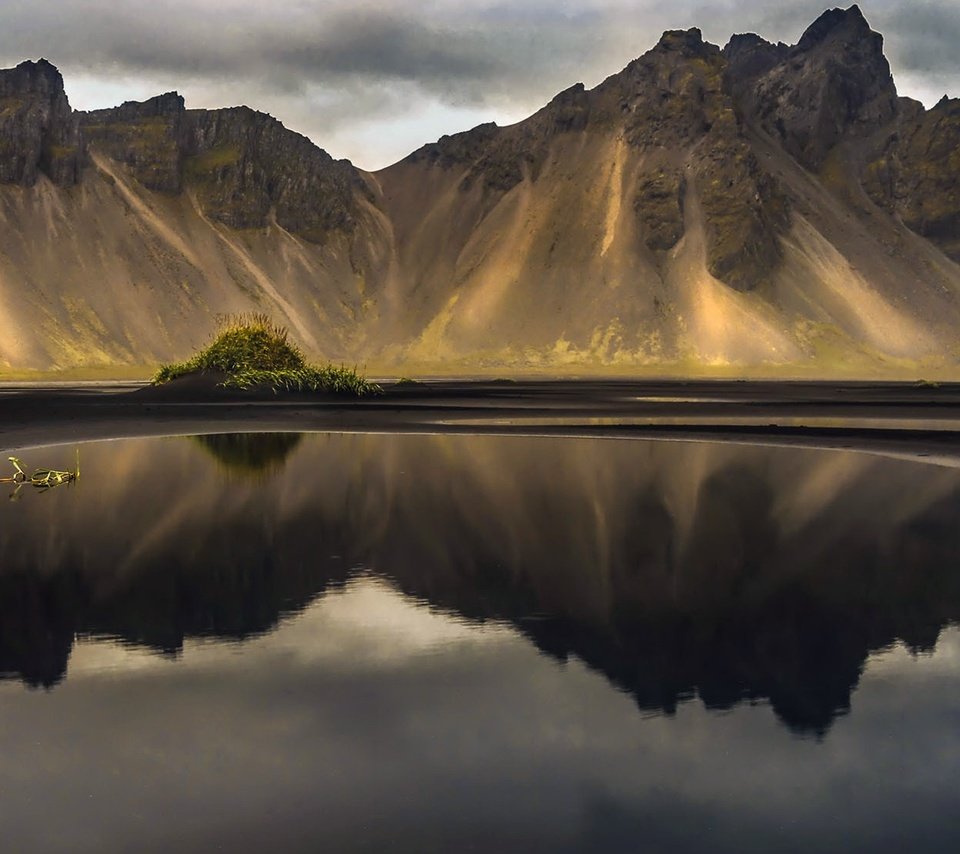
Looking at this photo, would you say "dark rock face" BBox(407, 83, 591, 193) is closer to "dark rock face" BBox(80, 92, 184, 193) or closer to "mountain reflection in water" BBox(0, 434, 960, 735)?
"dark rock face" BBox(80, 92, 184, 193)

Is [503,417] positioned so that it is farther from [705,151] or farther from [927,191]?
[927,191]

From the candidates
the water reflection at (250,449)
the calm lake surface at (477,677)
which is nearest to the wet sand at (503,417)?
the water reflection at (250,449)

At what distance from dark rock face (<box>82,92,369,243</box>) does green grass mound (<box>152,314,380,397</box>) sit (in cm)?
11599

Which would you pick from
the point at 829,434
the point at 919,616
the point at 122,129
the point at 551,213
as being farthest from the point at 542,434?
the point at 122,129

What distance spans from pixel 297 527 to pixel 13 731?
30.3 ft

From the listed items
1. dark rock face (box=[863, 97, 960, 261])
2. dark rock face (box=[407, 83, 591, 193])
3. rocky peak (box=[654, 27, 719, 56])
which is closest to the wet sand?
dark rock face (box=[407, 83, 591, 193])

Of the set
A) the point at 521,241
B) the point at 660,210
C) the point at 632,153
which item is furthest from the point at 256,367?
the point at 632,153

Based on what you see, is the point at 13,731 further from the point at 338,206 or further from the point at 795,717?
the point at 338,206

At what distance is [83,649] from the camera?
404 inches

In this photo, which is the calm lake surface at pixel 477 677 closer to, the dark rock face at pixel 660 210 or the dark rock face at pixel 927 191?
the dark rock face at pixel 660 210

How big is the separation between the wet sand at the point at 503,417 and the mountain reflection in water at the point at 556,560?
10823mm

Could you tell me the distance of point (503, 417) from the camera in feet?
159

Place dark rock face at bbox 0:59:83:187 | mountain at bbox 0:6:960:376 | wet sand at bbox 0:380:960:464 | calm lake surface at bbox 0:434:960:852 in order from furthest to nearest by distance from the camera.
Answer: mountain at bbox 0:6:960:376
dark rock face at bbox 0:59:83:187
wet sand at bbox 0:380:960:464
calm lake surface at bbox 0:434:960:852

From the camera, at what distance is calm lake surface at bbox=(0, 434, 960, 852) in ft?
22.0
